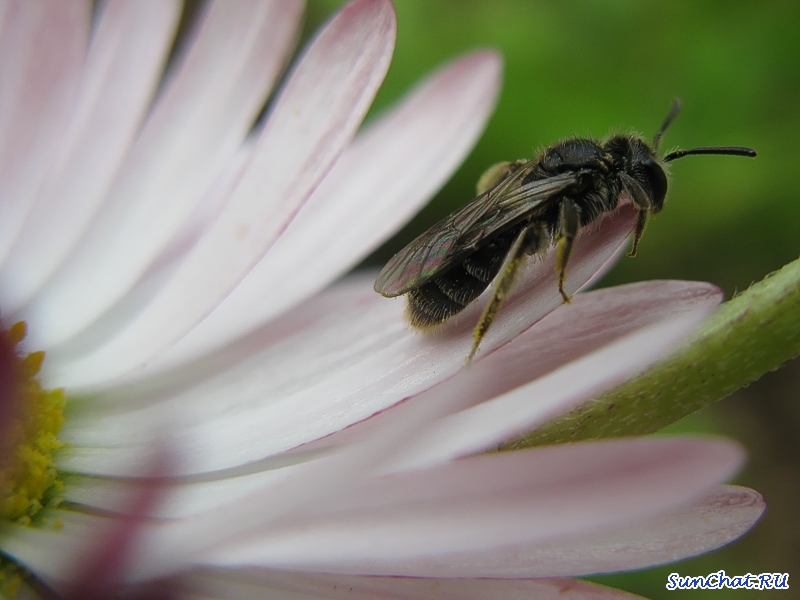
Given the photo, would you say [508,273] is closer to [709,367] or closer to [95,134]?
[709,367]

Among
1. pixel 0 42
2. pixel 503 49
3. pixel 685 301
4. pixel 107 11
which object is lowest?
pixel 685 301

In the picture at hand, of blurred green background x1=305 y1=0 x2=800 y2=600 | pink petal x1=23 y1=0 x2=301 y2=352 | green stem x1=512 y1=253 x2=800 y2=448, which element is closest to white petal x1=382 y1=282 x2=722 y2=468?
green stem x1=512 y1=253 x2=800 y2=448

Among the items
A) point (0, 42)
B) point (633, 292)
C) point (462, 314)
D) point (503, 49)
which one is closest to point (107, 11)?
point (0, 42)

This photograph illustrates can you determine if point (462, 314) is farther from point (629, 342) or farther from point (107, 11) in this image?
point (107, 11)

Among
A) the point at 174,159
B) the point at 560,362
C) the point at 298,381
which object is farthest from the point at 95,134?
the point at 560,362

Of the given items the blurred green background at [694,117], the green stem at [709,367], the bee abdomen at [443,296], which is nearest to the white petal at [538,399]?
the green stem at [709,367]

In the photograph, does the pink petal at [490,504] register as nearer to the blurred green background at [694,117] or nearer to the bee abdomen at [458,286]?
the bee abdomen at [458,286]
